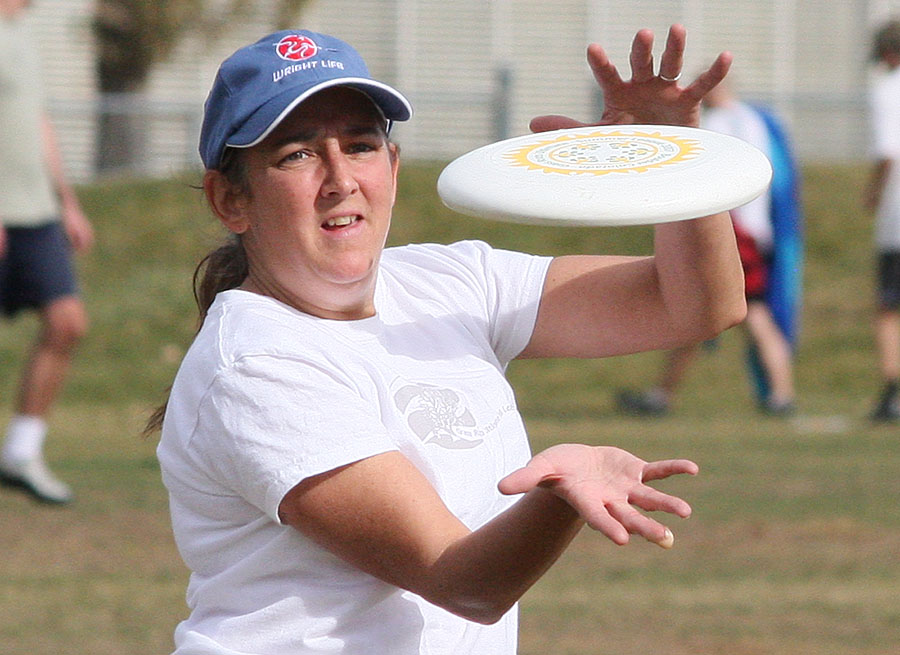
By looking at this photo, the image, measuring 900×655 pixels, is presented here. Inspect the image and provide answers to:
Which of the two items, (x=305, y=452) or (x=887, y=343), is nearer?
(x=305, y=452)

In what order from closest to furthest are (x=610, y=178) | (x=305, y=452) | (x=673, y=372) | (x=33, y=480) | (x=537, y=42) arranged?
(x=305, y=452)
(x=610, y=178)
(x=33, y=480)
(x=673, y=372)
(x=537, y=42)

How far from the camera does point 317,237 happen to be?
2.35 meters

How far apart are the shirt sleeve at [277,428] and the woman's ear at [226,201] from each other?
1.06 feet

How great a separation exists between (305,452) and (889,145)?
7373mm

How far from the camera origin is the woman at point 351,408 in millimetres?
2107

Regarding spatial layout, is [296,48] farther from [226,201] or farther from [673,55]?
[673,55]

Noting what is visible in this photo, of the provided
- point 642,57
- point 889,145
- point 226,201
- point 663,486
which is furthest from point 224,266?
point 889,145

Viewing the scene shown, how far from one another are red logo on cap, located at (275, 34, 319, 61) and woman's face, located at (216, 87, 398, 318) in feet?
0.22

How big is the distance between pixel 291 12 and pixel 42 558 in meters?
15.9

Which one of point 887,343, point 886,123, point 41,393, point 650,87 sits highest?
point 650,87

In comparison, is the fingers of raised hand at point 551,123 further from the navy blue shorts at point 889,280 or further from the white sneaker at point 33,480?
the navy blue shorts at point 889,280

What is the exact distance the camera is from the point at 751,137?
904cm

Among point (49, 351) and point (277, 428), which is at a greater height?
point (277, 428)

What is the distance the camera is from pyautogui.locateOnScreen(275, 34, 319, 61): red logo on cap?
236 centimetres
